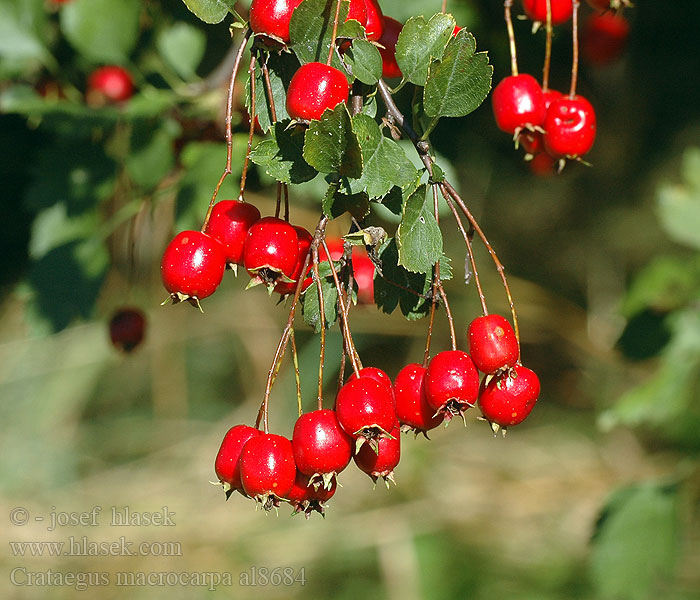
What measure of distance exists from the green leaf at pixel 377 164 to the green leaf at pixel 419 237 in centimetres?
2

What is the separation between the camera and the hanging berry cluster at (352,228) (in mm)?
611

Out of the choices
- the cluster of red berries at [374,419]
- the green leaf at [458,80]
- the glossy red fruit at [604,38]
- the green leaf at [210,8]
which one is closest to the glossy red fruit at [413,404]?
the cluster of red berries at [374,419]

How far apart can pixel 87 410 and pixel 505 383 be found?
8.00 ft

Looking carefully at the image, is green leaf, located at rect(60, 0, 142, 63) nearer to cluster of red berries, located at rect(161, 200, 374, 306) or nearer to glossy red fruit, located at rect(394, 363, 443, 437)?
cluster of red berries, located at rect(161, 200, 374, 306)

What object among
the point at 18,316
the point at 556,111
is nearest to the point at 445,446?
the point at 18,316

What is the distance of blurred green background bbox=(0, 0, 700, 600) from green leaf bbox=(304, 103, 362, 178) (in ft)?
2.54

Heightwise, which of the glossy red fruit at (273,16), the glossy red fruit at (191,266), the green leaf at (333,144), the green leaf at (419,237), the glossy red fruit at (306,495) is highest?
the glossy red fruit at (273,16)

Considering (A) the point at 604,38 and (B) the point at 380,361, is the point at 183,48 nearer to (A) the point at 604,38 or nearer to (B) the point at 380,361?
(A) the point at 604,38

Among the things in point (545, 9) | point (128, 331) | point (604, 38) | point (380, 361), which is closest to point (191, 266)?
point (545, 9)

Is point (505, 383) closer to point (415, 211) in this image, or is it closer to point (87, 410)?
point (415, 211)

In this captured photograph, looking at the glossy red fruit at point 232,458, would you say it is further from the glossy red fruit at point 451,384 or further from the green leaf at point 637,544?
the green leaf at point 637,544

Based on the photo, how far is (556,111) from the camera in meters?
0.84

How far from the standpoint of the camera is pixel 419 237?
0.64m

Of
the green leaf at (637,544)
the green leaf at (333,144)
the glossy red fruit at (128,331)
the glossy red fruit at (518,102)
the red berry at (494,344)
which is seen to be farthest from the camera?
the green leaf at (637,544)
